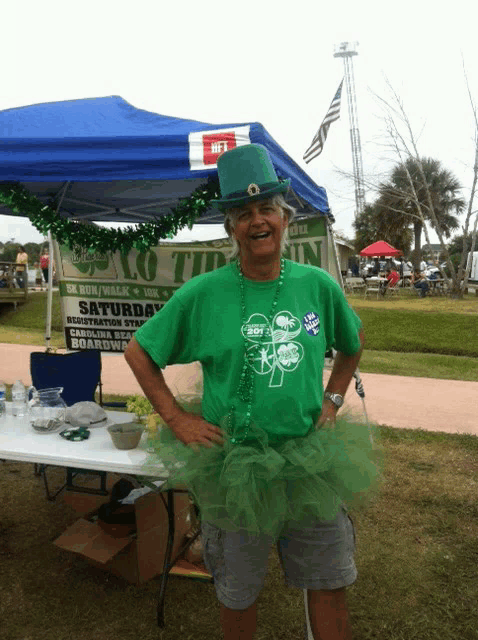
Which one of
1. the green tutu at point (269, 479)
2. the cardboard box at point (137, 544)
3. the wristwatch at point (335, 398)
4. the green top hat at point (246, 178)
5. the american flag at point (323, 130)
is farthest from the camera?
the american flag at point (323, 130)

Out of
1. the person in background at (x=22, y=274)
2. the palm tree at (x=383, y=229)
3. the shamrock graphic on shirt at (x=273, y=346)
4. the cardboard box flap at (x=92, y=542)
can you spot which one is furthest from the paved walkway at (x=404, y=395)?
the palm tree at (x=383, y=229)

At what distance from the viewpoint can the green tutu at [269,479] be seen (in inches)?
71.7

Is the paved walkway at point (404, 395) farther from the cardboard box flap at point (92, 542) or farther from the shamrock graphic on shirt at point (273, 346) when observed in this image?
the shamrock graphic on shirt at point (273, 346)

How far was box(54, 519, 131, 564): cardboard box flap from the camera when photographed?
3.06 m

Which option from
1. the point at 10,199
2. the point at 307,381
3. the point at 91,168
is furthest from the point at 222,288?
the point at 10,199

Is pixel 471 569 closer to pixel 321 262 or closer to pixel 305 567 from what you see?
pixel 305 567

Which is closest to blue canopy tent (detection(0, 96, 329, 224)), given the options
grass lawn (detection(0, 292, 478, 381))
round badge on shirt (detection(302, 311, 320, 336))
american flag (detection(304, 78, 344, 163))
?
american flag (detection(304, 78, 344, 163))

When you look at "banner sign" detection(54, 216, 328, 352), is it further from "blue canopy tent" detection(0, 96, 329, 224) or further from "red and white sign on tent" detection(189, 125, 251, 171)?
"red and white sign on tent" detection(189, 125, 251, 171)

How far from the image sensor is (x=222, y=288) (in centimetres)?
193

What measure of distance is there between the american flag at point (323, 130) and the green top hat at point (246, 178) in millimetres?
3625

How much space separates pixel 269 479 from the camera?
1.82 m

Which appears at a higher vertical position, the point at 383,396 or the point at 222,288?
the point at 222,288

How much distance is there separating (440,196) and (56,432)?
42539 millimetres

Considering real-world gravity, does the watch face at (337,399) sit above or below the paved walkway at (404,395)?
above
